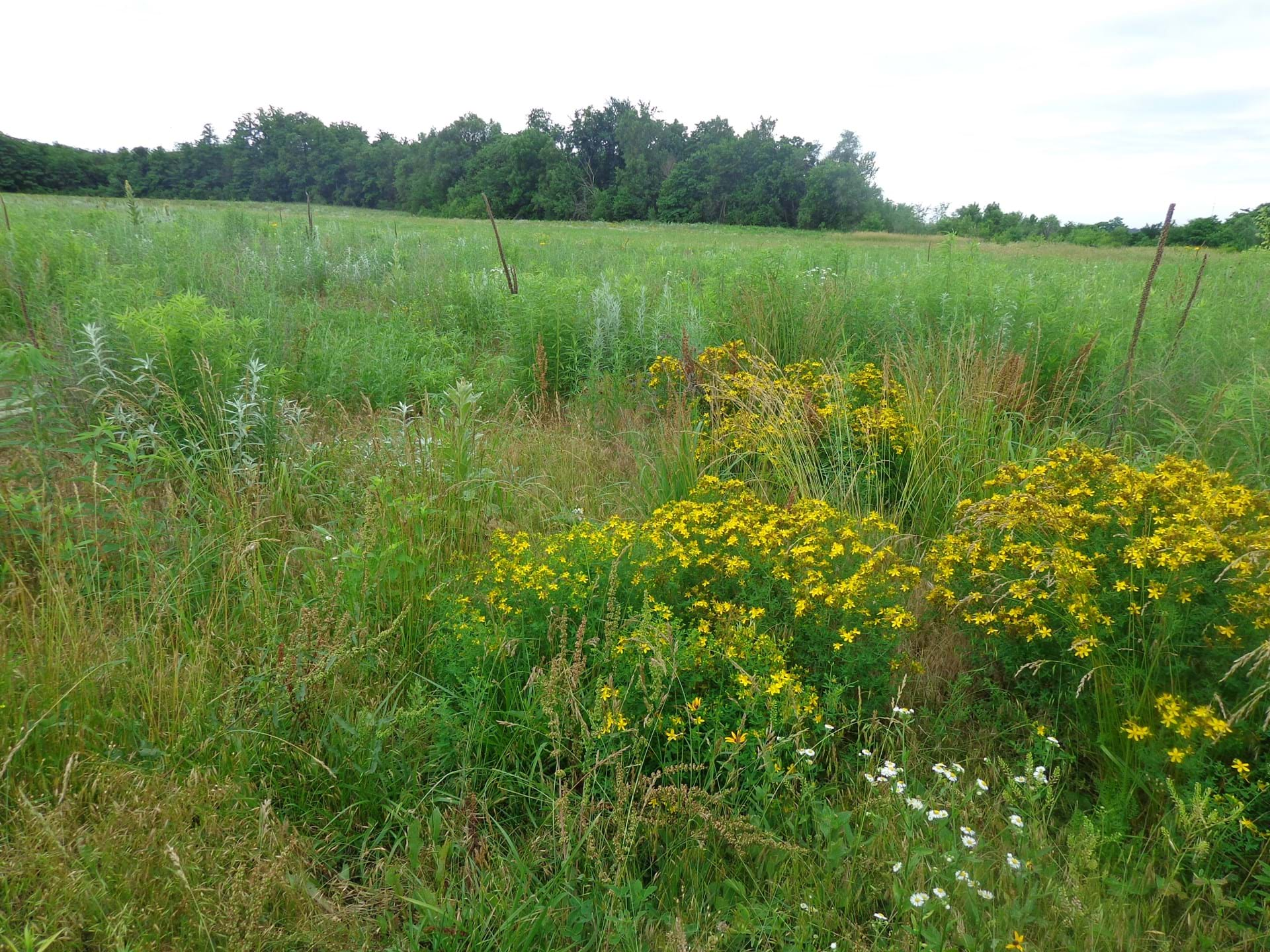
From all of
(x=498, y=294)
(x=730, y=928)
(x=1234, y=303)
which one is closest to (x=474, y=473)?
(x=730, y=928)

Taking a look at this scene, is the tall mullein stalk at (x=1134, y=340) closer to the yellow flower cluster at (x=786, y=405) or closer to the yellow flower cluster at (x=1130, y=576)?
the yellow flower cluster at (x=786, y=405)

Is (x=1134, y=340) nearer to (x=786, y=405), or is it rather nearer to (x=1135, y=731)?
(x=786, y=405)

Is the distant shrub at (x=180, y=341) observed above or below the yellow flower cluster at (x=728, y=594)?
above

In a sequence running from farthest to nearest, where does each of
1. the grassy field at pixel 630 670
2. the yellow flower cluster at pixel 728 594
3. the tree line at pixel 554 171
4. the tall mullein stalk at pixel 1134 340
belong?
the tree line at pixel 554 171
the tall mullein stalk at pixel 1134 340
the yellow flower cluster at pixel 728 594
the grassy field at pixel 630 670

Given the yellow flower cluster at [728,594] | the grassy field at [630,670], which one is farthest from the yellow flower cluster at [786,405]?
the yellow flower cluster at [728,594]

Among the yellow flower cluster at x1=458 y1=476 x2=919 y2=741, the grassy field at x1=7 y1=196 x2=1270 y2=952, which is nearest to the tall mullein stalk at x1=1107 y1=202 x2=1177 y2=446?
the grassy field at x1=7 y1=196 x2=1270 y2=952

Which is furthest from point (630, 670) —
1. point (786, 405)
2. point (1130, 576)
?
point (786, 405)

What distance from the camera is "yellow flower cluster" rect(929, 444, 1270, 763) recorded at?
1981mm

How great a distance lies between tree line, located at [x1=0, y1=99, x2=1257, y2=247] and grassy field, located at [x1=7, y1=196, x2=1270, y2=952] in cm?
4494

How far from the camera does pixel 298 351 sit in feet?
17.3

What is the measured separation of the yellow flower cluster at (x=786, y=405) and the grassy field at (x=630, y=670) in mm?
40

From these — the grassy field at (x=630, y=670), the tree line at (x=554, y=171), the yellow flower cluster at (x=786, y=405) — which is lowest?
the grassy field at (x=630, y=670)

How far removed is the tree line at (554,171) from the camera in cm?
4962

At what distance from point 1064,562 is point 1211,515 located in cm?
46
